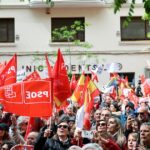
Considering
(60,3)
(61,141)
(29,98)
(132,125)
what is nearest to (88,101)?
(132,125)

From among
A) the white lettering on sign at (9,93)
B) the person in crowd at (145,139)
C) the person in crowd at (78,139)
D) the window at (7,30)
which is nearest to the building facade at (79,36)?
the window at (7,30)

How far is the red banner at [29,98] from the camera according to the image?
9164 mm

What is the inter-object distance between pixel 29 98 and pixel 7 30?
19.8 m

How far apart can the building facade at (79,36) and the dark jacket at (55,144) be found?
67.1ft

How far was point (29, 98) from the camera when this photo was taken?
9.36 m

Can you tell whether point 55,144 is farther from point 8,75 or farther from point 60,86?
point 8,75

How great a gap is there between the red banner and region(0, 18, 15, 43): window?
1951 centimetres

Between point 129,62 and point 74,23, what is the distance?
10.5 feet

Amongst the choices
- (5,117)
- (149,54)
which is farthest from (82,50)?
(5,117)

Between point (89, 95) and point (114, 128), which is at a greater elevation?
point (89, 95)

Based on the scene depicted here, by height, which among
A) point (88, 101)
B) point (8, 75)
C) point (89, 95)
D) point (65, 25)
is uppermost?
point (65, 25)

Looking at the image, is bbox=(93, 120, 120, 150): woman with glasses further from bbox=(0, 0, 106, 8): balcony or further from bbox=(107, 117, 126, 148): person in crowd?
bbox=(0, 0, 106, 8): balcony

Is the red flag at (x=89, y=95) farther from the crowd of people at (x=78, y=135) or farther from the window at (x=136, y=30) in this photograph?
the window at (x=136, y=30)

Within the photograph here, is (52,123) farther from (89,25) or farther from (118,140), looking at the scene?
(89,25)
